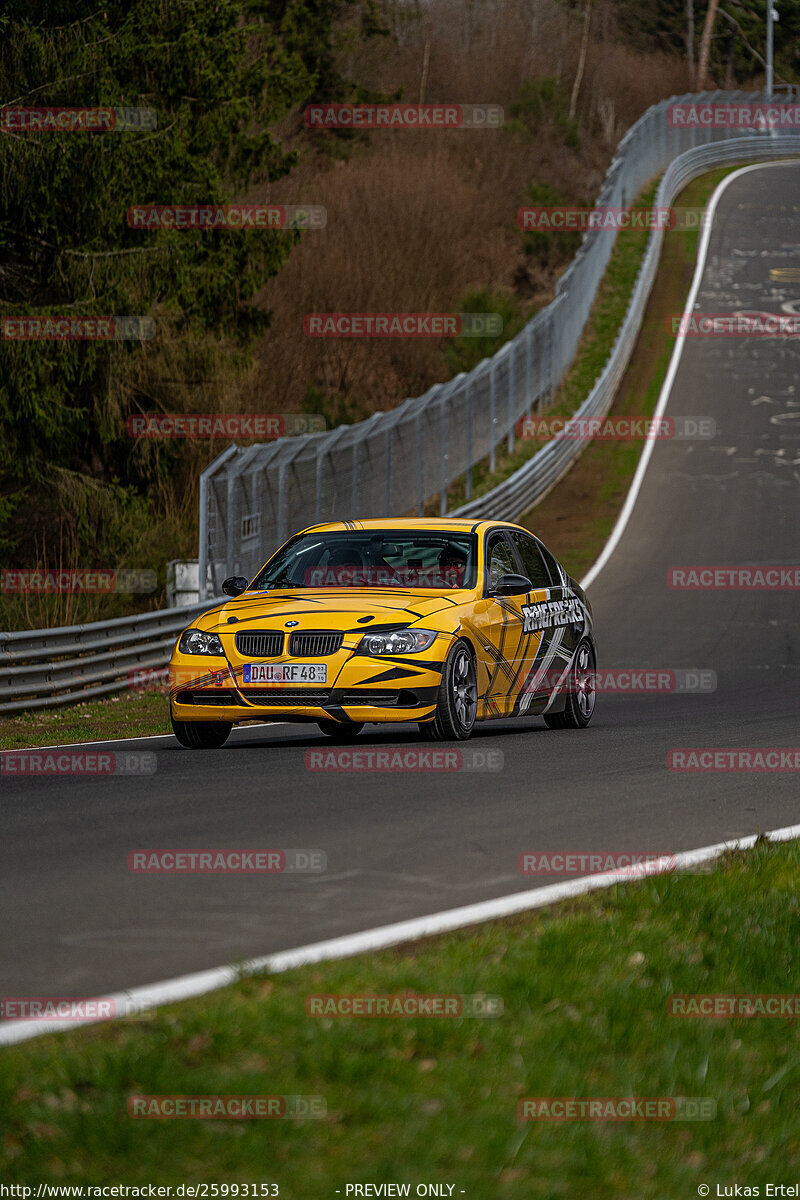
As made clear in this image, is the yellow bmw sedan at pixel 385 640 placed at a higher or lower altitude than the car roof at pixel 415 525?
lower

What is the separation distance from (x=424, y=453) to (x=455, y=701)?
1887cm

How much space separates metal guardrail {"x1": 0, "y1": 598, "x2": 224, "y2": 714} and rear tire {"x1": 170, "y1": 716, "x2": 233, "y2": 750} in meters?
4.46

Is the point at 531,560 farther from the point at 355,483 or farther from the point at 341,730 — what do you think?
the point at 355,483

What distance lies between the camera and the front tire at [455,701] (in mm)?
11477

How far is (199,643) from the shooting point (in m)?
11.7

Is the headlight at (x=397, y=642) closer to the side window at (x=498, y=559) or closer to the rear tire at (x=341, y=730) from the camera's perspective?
the side window at (x=498, y=559)

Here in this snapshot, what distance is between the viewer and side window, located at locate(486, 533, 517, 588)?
12.9 m

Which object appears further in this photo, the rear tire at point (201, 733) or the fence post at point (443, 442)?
the fence post at point (443, 442)

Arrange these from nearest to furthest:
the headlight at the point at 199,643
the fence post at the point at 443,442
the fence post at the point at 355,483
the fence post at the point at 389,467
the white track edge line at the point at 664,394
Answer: the headlight at the point at 199,643
the fence post at the point at 355,483
the fence post at the point at 389,467
the white track edge line at the point at 664,394
the fence post at the point at 443,442

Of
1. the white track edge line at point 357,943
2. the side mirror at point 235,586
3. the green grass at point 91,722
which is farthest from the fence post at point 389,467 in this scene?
the white track edge line at point 357,943

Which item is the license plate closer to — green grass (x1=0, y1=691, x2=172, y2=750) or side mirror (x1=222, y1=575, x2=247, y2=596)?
side mirror (x1=222, y1=575, x2=247, y2=596)

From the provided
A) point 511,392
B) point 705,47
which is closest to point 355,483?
point 511,392

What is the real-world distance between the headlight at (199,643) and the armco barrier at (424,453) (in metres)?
8.32

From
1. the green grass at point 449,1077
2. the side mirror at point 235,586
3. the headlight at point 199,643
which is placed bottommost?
the headlight at point 199,643
